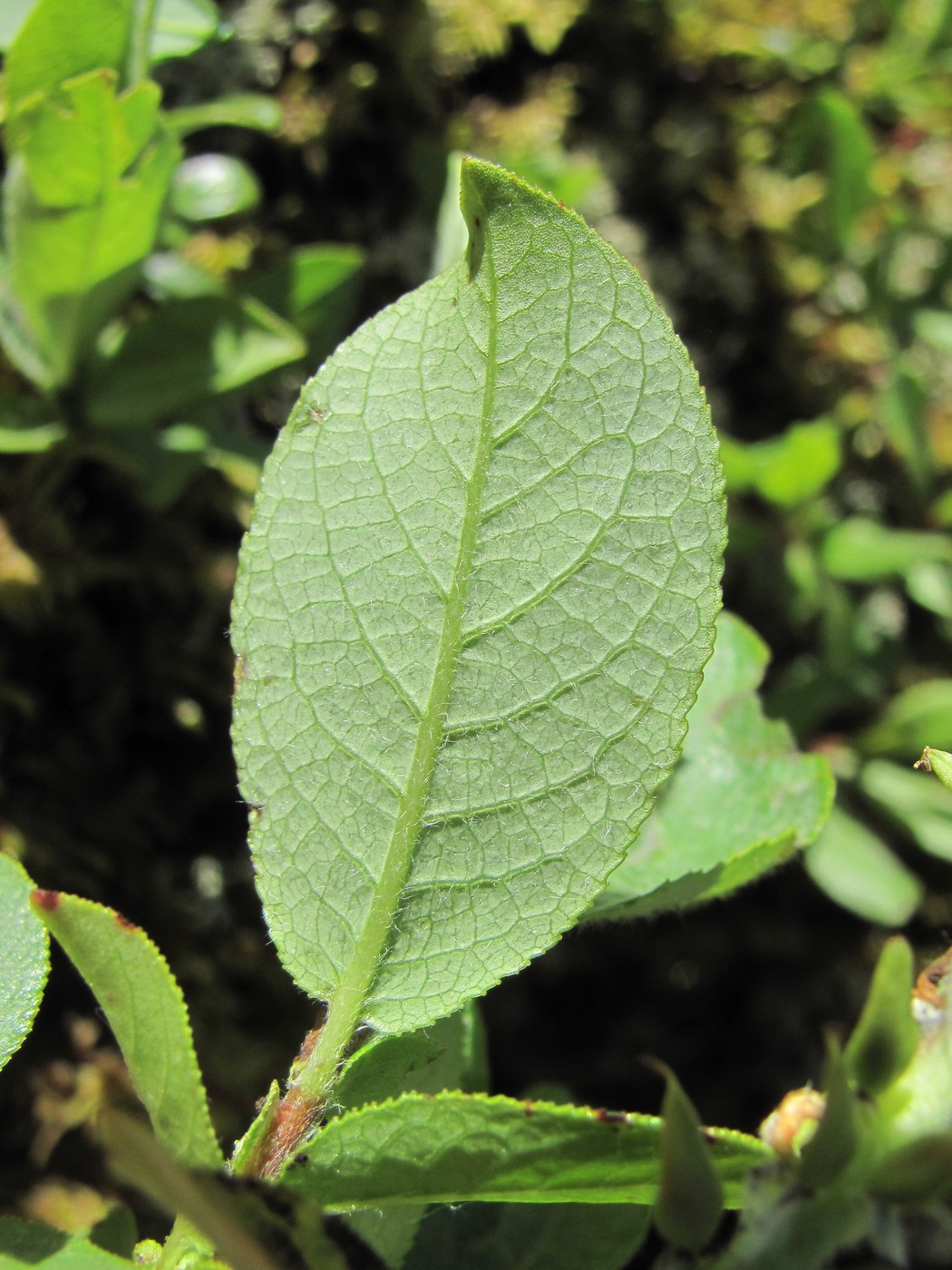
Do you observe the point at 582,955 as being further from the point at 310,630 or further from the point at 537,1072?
the point at 310,630

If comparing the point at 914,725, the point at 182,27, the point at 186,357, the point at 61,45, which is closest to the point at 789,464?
the point at 914,725

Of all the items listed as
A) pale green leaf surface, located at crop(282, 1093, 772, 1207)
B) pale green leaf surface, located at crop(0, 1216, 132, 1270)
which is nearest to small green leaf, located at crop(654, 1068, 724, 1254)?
pale green leaf surface, located at crop(282, 1093, 772, 1207)

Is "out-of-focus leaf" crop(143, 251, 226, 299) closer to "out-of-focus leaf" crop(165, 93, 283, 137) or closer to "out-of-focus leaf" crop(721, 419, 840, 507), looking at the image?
"out-of-focus leaf" crop(165, 93, 283, 137)

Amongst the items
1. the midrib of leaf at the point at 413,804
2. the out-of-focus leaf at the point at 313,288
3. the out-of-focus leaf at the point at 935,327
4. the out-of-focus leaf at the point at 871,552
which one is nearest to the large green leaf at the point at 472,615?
the midrib of leaf at the point at 413,804

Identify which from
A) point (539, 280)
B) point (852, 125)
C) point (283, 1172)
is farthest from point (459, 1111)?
point (852, 125)

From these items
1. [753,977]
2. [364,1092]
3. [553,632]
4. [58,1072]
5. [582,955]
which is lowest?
[753,977]

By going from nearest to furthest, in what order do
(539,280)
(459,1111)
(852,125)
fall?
(459,1111) < (539,280) < (852,125)

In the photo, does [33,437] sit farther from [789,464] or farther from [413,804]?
[789,464]

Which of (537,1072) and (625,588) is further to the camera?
(537,1072)
